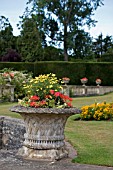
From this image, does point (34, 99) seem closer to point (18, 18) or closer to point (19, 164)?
point (19, 164)

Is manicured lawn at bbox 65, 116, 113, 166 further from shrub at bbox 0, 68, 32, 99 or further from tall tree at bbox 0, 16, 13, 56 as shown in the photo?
tall tree at bbox 0, 16, 13, 56

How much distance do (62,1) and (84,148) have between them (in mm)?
32309

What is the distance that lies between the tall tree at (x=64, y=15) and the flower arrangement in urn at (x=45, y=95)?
102 feet

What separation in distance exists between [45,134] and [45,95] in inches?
20.9

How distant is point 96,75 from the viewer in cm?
2462

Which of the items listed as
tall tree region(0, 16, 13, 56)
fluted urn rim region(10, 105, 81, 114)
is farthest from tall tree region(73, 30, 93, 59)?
fluted urn rim region(10, 105, 81, 114)

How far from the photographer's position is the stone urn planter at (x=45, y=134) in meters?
4.64

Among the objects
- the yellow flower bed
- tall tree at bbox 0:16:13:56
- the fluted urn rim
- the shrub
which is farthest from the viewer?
tall tree at bbox 0:16:13:56

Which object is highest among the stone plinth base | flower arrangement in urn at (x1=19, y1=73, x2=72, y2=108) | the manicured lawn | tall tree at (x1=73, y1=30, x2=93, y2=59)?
tall tree at (x1=73, y1=30, x2=93, y2=59)

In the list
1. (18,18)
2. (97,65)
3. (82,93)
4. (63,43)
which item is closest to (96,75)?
(97,65)

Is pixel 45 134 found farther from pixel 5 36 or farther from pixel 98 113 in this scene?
pixel 5 36

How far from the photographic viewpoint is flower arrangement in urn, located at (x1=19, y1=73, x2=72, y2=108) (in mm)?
4719

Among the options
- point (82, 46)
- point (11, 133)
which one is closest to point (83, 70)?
point (82, 46)

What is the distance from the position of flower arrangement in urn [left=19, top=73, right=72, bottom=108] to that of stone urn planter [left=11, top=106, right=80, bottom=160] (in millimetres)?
152
